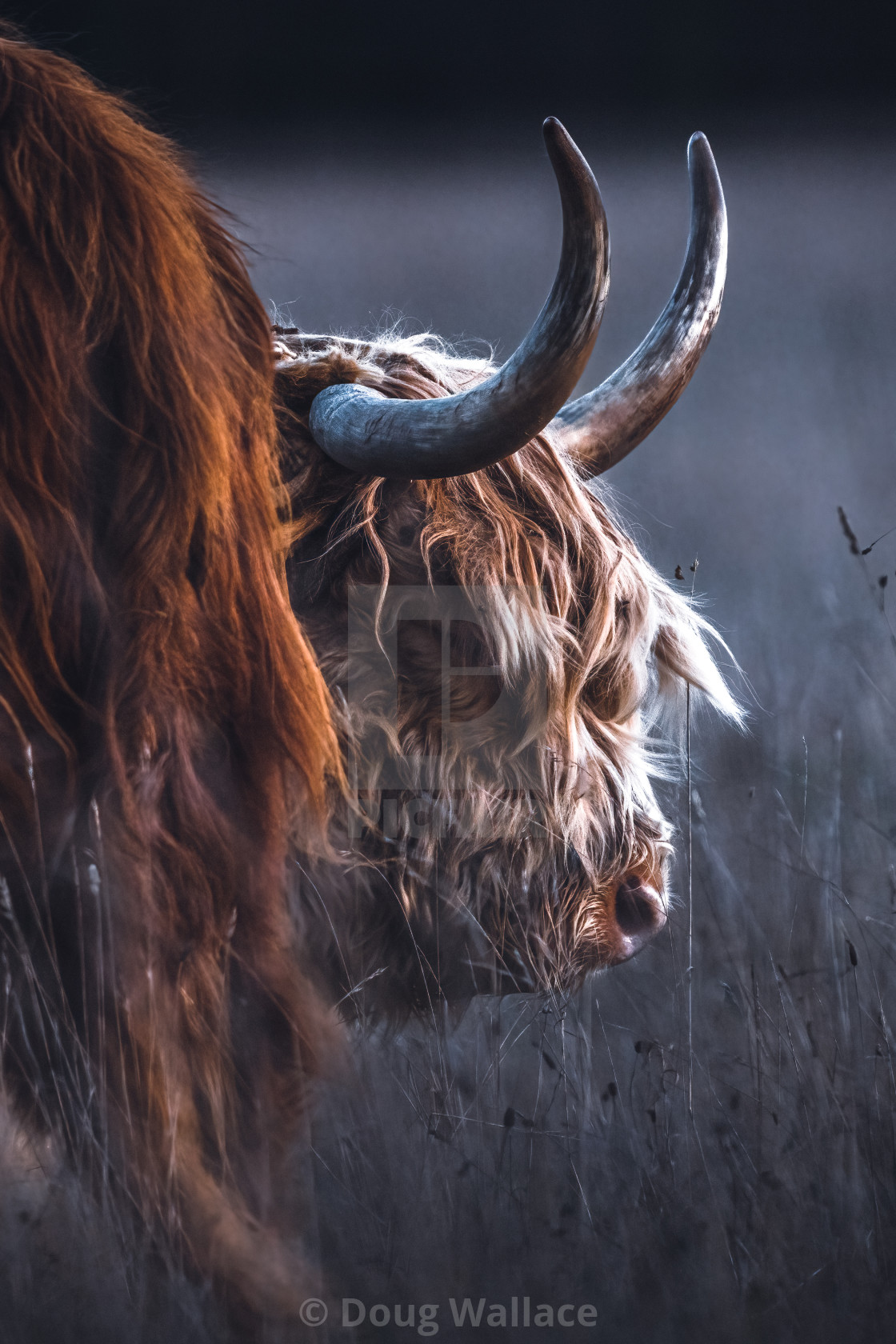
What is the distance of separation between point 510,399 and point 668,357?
1.41 ft

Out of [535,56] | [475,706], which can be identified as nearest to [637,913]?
[475,706]

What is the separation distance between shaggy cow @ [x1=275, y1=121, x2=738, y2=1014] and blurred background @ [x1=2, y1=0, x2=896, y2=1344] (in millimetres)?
134

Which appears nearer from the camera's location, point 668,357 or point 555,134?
point 555,134

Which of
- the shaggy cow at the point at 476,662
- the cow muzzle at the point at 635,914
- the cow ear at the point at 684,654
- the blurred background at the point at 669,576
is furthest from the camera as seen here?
the cow ear at the point at 684,654

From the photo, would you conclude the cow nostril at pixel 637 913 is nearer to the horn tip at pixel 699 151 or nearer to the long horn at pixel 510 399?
the long horn at pixel 510 399

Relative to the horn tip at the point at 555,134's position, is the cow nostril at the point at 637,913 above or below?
below

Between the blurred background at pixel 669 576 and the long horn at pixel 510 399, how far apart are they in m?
0.39

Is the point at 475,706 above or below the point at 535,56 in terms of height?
below

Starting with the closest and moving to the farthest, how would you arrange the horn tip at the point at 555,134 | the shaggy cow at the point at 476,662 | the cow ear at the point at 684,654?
the horn tip at the point at 555,134
the shaggy cow at the point at 476,662
the cow ear at the point at 684,654

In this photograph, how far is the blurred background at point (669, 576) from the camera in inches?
49.8

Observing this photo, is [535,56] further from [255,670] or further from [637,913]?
[637,913]

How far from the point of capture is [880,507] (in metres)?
2.13

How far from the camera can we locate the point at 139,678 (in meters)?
1.05

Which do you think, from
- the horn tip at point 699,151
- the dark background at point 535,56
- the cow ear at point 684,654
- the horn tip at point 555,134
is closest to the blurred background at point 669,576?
the dark background at point 535,56
